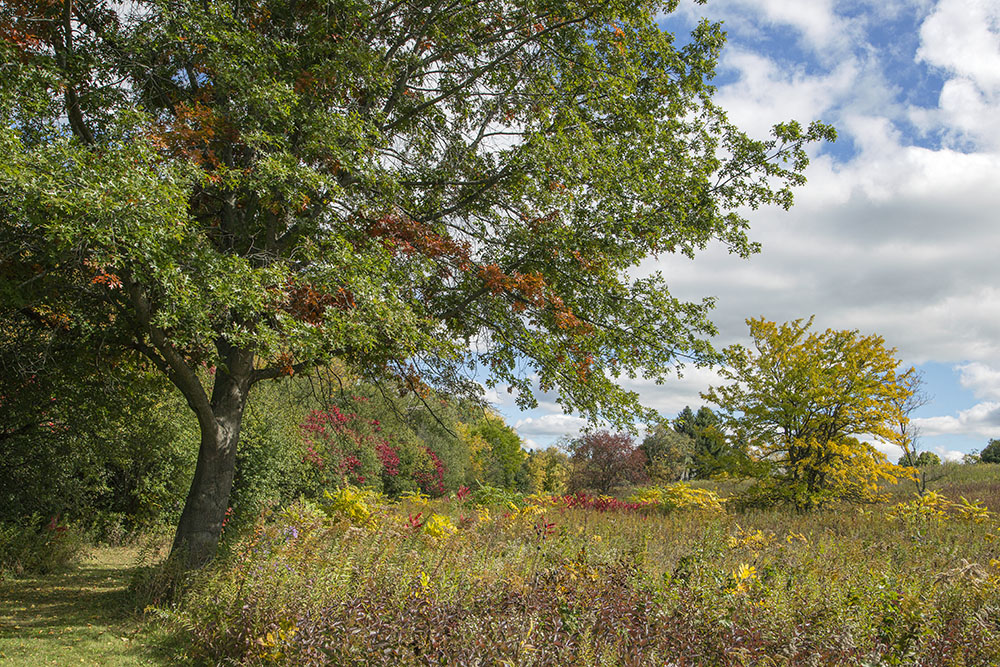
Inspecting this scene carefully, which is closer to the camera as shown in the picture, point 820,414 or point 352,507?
point 352,507

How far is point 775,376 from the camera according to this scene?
13195mm

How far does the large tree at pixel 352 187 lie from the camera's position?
5703 mm

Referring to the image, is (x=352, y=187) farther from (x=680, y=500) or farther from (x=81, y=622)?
(x=680, y=500)

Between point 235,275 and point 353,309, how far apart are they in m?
1.10

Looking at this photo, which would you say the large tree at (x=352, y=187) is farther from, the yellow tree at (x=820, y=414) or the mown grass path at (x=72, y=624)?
the yellow tree at (x=820, y=414)

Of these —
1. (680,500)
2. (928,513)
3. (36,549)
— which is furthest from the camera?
(680,500)

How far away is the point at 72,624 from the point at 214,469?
2.01 m

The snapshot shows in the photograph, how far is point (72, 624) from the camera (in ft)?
A: 20.9

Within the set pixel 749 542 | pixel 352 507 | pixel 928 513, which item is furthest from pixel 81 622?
pixel 928 513

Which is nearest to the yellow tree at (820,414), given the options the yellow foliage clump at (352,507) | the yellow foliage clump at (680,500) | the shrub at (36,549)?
the yellow foliage clump at (680,500)

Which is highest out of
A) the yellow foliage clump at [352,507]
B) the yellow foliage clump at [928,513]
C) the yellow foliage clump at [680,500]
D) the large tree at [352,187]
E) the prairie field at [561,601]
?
the large tree at [352,187]

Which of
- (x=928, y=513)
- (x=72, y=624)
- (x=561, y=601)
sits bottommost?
(x=72, y=624)

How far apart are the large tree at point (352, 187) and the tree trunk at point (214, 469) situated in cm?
3

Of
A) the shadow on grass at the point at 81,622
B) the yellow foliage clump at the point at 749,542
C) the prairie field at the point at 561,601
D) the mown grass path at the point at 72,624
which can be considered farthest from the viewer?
the yellow foliage clump at the point at 749,542
